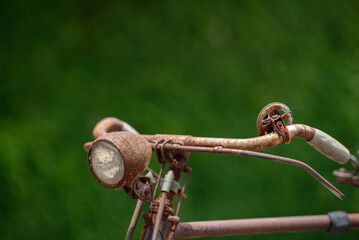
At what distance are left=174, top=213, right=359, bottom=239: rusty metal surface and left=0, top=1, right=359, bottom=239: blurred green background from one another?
1.30 metres

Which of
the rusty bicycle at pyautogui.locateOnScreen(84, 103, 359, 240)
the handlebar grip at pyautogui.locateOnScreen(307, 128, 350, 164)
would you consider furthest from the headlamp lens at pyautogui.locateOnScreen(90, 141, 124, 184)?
the handlebar grip at pyautogui.locateOnScreen(307, 128, 350, 164)

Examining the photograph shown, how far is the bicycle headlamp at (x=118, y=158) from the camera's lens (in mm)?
1304

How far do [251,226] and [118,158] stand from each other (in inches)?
30.3

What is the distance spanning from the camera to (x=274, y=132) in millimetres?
1491

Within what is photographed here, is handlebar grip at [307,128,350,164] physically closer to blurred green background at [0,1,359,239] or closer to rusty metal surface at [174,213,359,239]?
rusty metal surface at [174,213,359,239]

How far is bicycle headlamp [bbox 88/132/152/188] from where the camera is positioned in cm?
130

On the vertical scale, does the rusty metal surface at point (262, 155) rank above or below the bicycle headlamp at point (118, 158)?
above

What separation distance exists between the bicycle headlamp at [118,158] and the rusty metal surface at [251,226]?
369 mm

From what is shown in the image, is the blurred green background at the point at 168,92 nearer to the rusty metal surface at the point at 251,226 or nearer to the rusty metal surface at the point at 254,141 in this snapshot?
the rusty metal surface at the point at 251,226

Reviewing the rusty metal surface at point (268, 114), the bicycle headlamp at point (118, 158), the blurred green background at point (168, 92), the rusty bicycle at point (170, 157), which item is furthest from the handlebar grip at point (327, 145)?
the blurred green background at point (168, 92)

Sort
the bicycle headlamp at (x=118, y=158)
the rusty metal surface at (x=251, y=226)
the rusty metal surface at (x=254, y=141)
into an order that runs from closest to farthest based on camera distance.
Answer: the bicycle headlamp at (x=118, y=158), the rusty metal surface at (x=254, y=141), the rusty metal surface at (x=251, y=226)

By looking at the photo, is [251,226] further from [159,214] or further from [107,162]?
[107,162]

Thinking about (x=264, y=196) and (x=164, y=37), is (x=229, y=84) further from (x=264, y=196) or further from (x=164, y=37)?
(x=264, y=196)

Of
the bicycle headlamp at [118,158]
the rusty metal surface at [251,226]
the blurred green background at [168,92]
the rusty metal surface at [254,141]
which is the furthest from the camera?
the blurred green background at [168,92]
